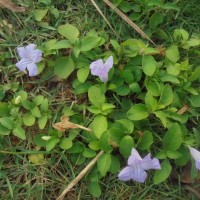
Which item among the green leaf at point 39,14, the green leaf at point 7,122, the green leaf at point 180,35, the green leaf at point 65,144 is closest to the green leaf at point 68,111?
the green leaf at point 65,144

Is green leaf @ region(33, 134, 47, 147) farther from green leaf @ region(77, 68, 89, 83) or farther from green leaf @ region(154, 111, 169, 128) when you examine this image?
green leaf @ region(154, 111, 169, 128)

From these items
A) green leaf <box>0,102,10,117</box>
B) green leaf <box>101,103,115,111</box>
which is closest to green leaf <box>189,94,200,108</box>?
green leaf <box>101,103,115,111</box>

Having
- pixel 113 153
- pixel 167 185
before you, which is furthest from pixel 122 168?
pixel 167 185

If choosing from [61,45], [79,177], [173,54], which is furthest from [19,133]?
[173,54]

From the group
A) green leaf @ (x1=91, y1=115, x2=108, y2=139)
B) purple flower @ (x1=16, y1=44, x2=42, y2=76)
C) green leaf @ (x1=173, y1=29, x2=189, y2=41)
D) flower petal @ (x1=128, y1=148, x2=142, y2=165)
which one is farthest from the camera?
green leaf @ (x1=173, y1=29, x2=189, y2=41)

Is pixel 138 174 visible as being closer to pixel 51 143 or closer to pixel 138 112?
pixel 138 112

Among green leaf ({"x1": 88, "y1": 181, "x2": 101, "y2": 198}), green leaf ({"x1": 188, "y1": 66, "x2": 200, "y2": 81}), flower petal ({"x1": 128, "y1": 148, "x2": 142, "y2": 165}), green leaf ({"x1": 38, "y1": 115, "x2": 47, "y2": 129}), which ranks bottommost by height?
green leaf ({"x1": 88, "y1": 181, "x2": 101, "y2": 198})

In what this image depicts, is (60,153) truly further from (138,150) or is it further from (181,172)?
(181,172)
